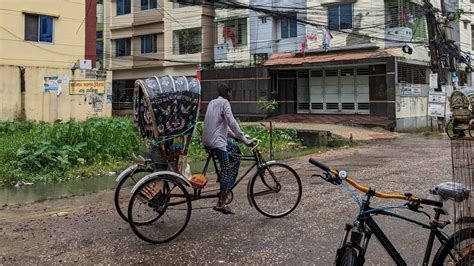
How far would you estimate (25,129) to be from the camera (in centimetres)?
1861

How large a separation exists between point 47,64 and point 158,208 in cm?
2149

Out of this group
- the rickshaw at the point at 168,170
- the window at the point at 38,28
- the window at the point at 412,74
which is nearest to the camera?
the rickshaw at the point at 168,170

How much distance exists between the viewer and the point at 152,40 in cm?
3869

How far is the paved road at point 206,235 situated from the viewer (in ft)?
17.1

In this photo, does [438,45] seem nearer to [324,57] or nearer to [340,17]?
[324,57]

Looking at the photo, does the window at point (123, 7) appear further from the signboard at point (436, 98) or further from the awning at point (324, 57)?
the signboard at point (436, 98)

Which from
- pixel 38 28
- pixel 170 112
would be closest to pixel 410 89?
pixel 38 28

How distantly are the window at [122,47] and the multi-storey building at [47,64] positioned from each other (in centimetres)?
1344

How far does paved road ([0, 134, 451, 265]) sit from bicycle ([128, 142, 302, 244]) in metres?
0.17

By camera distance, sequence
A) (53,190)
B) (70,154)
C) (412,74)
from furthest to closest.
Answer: (412,74) → (70,154) → (53,190)

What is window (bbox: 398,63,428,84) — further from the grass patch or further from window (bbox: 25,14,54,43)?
window (bbox: 25,14,54,43)

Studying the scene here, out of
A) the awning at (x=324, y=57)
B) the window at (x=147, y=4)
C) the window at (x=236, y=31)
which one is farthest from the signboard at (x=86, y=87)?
the window at (x=147, y=4)

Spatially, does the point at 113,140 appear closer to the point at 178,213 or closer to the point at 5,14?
the point at 178,213

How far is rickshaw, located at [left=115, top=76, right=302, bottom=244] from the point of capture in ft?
19.4
